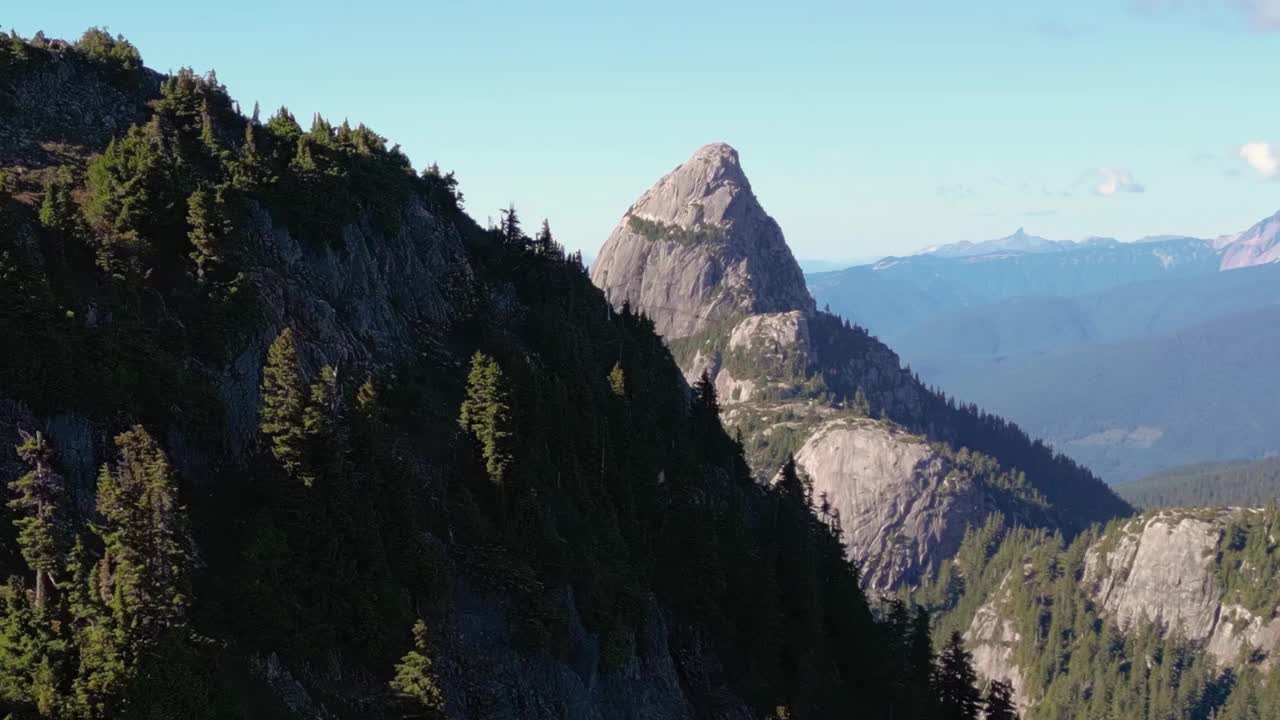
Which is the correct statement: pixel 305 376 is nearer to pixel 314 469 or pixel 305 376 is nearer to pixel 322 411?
pixel 322 411

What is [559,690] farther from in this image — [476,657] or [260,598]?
[260,598]

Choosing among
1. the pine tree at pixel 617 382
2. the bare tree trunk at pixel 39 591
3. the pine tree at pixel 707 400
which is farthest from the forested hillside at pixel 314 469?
the pine tree at pixel 707 400

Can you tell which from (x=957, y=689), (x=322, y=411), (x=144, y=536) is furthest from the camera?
(x=957, y=689)

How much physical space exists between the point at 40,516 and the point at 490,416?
30.5m

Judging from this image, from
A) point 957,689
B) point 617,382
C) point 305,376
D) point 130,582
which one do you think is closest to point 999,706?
point 957,689

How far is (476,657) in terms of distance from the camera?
2229 inches

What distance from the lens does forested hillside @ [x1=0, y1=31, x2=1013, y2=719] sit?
1624 inches

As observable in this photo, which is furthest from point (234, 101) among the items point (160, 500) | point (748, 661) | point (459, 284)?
point (748, 661)

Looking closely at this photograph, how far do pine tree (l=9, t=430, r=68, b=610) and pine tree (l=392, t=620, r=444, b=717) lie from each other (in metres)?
15.9

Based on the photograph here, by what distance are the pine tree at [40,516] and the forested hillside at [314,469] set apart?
166 millimetres

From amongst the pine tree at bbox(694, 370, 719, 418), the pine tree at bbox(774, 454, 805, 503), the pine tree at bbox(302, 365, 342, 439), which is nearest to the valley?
the pine tree at bbox(302, 365, 342, 439)

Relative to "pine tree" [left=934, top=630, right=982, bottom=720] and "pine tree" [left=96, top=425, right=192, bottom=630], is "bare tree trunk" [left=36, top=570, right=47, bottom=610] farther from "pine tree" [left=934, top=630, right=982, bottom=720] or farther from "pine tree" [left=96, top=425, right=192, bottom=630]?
"pine tree" [left=934, top=630, right=982, bottom=720]

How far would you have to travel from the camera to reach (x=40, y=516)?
39219 millimetres

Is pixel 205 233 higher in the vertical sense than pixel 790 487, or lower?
higher
